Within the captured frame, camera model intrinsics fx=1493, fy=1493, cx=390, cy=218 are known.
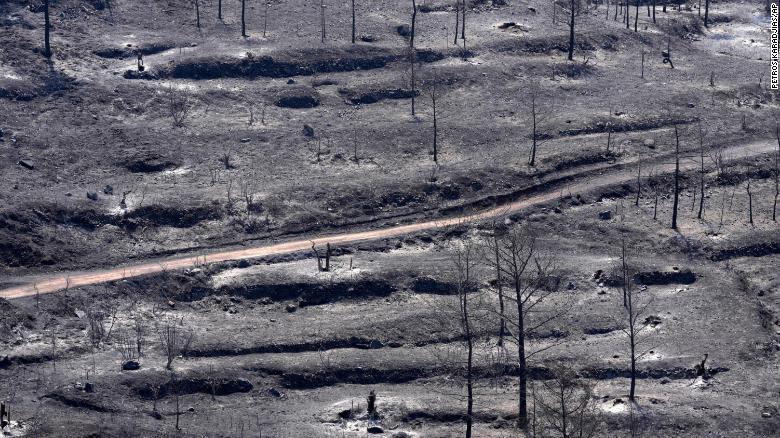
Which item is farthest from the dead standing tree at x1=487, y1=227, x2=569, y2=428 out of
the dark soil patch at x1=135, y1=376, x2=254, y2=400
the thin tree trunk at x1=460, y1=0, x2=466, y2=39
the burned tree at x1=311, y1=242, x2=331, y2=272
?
the thin tree trunk at x1=460, y1=0, x2=466, y2=39

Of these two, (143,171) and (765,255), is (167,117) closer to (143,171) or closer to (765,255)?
(143,171)

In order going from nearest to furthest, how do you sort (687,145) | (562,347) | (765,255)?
1. (562,347)
2. (765,255)
3. (687,145)

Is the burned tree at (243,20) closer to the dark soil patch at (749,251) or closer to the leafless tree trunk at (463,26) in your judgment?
the leafless tree trunk at (463,26)

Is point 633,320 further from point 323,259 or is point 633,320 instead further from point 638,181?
point 323,259

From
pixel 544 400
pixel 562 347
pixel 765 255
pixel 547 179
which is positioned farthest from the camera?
pixel 547 179

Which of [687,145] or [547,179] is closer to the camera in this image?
[547,179]

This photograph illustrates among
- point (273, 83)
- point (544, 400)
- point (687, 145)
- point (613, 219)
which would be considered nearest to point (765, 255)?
point (613, 219)
